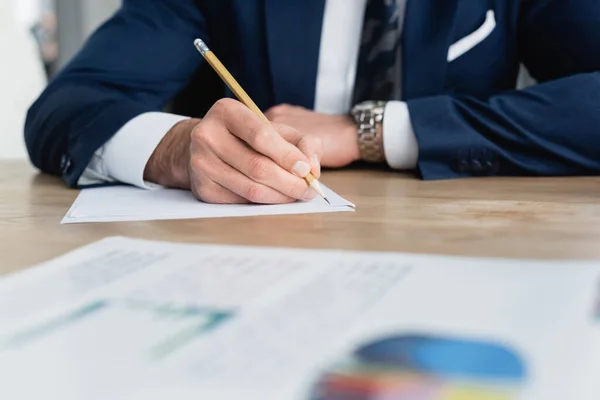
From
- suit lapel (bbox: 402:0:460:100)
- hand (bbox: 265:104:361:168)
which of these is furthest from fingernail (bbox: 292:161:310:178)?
suit lapel (bbox: 402:0:460:100)

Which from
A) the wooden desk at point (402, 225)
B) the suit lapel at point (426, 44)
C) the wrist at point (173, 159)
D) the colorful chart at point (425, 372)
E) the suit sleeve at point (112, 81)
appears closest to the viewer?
the colorful chart at point (425, 372)

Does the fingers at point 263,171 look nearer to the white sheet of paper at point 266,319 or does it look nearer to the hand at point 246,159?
the hand at point 246,159

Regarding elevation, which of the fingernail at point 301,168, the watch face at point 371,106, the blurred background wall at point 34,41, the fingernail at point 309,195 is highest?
the fingernail at point 301,168

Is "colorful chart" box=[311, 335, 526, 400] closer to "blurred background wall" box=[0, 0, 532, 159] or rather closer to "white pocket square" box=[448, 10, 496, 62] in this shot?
"white pocket square" box=[448, 10, 496, 62]

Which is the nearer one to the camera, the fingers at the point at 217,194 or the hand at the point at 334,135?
the fingers at the point at 217,194

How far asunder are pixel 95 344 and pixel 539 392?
0.21 meters

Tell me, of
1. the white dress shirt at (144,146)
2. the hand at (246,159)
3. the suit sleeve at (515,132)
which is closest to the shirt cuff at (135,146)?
the white dress shirt at (144,146)

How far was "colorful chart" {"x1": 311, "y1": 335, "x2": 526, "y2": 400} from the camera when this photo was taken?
0.27 metres

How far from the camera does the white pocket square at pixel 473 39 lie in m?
1.13

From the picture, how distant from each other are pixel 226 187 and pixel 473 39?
600 millimetres

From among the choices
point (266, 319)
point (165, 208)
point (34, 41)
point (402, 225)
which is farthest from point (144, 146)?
point (34, 41)

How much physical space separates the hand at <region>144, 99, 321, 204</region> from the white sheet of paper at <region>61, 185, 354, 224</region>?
14mm

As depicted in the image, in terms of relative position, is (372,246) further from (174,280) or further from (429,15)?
(429,15)

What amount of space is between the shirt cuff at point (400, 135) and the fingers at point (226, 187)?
0.28 meters
